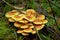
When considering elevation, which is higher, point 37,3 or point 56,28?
point 37,3

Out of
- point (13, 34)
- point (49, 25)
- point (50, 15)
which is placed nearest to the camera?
point (13, 34)

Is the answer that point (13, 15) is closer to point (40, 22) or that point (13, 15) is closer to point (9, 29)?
point (9, 29)

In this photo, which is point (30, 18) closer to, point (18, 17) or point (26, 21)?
point (26, 21)

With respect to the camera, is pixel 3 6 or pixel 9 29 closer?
pixel 9 29

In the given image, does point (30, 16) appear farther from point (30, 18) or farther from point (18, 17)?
point (18, 17)

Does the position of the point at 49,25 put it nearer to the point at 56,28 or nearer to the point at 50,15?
the point at 56,28

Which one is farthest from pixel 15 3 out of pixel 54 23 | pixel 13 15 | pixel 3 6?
pixel 54 23

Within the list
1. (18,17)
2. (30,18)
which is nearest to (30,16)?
(30,18)

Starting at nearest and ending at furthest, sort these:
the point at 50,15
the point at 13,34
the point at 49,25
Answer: the point at 13,34 → the point at 49,25 → the point at 50,15
